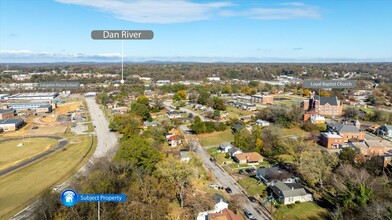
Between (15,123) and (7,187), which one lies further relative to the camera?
(15,123)

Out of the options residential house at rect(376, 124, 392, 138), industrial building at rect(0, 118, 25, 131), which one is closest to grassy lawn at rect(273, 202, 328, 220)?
residential house at rect(376, 124, 392, 138)

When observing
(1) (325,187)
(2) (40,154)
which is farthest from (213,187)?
(2) (40,154)

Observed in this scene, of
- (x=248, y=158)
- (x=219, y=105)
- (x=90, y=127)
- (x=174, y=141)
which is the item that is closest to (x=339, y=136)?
(x=248, y=158)

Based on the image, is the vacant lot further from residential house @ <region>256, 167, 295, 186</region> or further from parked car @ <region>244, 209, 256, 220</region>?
parked car @ <region>244, 209, 256, 220</region>

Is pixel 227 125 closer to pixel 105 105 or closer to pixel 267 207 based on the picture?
pixel 267 207

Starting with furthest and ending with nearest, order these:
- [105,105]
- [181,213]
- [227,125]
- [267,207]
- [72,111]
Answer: [105,105], [72,111], [227,125], [267,207], [181,213]

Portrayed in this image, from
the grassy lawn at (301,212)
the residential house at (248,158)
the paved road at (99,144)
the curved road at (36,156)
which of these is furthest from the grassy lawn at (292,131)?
the curved road at (36,156)
